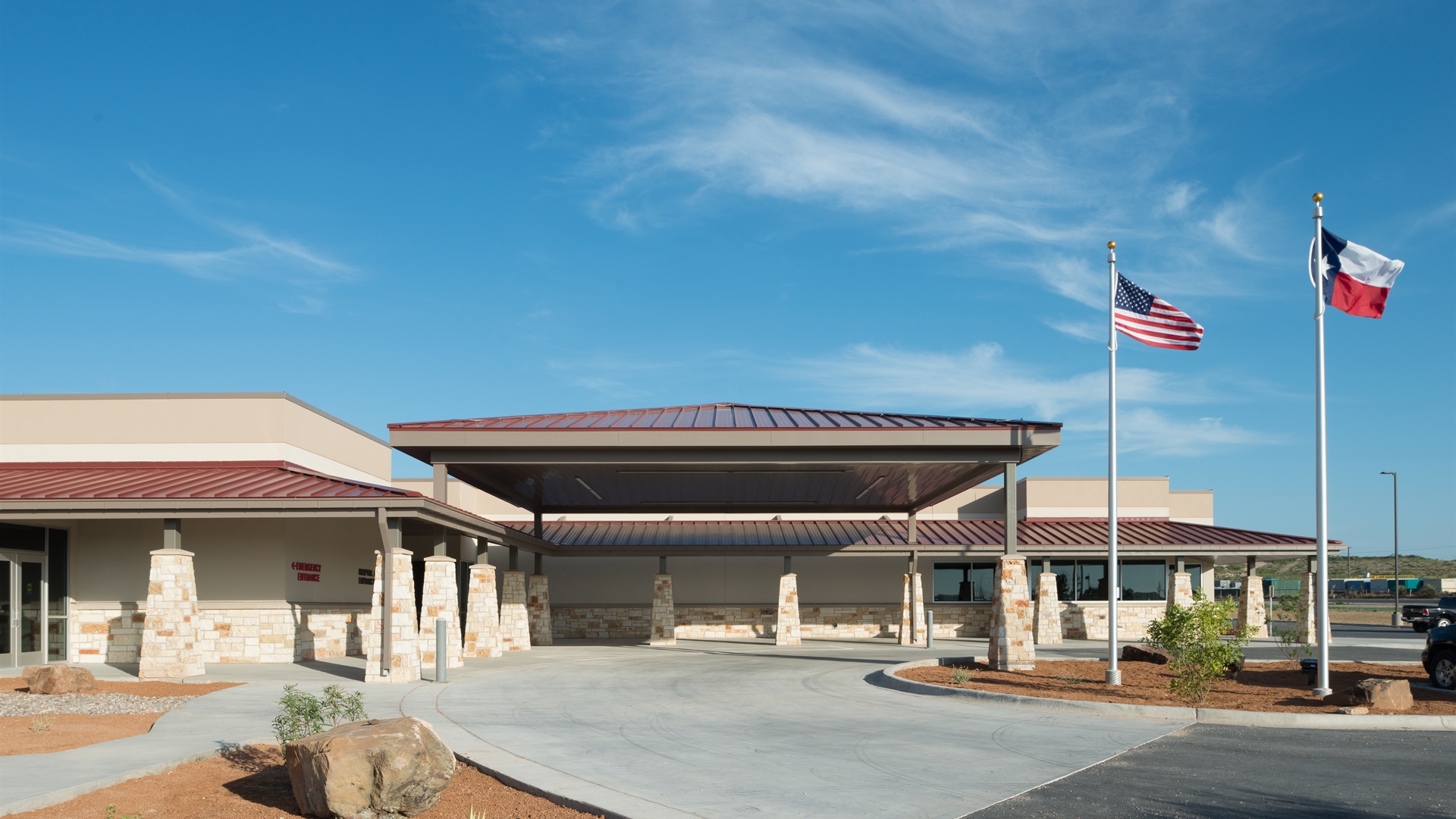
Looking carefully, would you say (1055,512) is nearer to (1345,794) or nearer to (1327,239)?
(1327,239)

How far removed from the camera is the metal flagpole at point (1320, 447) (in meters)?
15.4

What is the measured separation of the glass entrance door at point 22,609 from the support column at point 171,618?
310 centimetres

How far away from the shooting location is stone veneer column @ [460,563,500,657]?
2412 cm

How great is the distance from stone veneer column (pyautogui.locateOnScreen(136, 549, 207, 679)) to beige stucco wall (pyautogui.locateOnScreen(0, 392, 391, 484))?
5346mm

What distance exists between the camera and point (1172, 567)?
3612cm

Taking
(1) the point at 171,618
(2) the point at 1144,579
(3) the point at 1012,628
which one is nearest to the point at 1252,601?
(2) the point at 1144,579

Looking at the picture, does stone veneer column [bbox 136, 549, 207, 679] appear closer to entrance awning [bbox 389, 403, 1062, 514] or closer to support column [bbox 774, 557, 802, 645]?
entrance awning [bbox 389, 403, 1062, 514]

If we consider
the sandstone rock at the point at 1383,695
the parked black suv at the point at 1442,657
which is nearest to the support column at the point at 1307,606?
the parked black suv at the point at 1442,657

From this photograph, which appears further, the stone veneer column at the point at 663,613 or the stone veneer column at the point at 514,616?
the stone veneer column at the point at 663,613

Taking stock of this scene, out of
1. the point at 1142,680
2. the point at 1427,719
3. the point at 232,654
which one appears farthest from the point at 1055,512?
the point at 232,654

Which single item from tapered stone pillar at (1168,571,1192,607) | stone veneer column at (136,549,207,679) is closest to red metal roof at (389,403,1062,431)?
→ stone veneer column at (136,549,207,679)

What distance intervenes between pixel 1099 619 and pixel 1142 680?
62.6 feet

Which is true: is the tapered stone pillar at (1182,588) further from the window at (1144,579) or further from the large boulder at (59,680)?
the large boulder at (59,680)

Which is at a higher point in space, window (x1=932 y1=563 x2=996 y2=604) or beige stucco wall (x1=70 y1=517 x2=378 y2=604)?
beige stucco wall (x1=70 y1=517 x2=378 y2=604)
